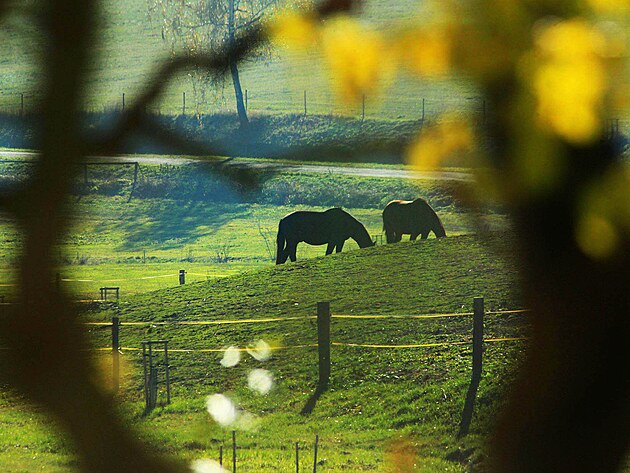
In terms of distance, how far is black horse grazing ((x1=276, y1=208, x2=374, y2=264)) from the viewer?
12958mm

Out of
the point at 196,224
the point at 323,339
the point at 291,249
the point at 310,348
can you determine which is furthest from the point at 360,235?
the point at 323,339

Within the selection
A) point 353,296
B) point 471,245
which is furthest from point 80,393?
point 471,245

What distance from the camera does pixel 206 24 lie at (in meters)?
0.84

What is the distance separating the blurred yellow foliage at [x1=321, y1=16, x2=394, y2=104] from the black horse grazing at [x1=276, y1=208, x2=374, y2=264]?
12070 mm

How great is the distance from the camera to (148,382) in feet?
19.2

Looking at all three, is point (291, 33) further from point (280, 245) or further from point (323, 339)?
point (280, 245)

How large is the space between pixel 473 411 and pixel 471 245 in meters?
4.62

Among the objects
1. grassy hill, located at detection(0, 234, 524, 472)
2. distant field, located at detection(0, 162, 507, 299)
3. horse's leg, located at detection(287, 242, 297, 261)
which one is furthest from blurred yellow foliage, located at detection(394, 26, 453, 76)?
horse's leg, located at detection(287, 242, 297, 261)

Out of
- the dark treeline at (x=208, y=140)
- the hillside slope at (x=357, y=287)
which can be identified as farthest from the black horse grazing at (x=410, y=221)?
the dark treeline at (x=208, y=140)

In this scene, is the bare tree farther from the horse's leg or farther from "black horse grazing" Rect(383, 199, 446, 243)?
the horse's leg

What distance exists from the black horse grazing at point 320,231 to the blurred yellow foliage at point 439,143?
1200 cm

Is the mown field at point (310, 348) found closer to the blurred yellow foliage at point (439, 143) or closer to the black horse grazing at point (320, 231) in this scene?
the blurred yellow foliage at point (439, 143)

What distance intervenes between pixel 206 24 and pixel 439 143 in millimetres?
237

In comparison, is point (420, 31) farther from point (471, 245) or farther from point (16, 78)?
point (471, 245)
